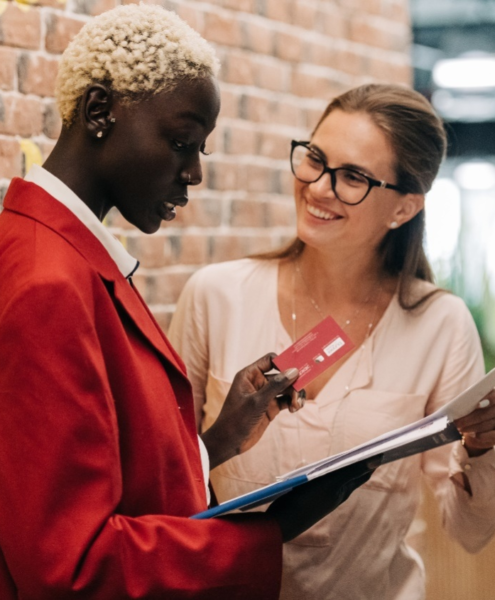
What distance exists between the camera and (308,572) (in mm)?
2002

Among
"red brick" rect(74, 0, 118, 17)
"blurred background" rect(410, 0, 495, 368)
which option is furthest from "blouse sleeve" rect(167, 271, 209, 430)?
"blurred background" rect(410, 0, 495, 368)

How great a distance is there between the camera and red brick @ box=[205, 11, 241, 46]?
2.38 metres

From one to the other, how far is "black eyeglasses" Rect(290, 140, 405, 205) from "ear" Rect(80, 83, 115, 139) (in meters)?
0.93

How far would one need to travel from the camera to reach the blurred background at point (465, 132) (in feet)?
11.1

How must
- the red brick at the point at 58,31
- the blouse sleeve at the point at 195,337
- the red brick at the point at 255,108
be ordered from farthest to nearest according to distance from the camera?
1. the red brick at the point at 255,108
2. the blouse sleeve at the point at 195,337
3. the red brick at the point at 58,31

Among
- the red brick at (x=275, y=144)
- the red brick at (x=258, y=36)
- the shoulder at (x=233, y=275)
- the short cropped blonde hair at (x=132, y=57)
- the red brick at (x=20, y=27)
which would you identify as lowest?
the shoulder at (x=233, y=275)

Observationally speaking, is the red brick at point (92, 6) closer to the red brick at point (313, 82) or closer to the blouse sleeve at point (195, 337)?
the blouse sleeve at point (195, 337)

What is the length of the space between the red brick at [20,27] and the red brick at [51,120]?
0.41 feet

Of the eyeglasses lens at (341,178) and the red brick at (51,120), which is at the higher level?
the red brick at (51,120)

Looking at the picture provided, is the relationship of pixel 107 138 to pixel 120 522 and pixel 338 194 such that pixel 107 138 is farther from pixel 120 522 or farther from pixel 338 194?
pixel 338 194

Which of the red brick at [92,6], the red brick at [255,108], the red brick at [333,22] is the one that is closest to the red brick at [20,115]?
the red brick at [92,6]

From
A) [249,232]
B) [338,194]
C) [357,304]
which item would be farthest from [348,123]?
[249,232]

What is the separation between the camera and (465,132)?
9766 millimetres

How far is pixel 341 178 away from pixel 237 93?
615mm
